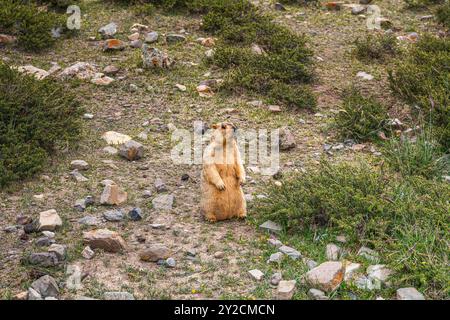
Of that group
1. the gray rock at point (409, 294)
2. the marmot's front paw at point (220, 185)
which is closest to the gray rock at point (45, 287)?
the marmot's front paw at point (220, 185)

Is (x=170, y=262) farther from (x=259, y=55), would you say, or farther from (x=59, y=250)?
(x=259, y=55)

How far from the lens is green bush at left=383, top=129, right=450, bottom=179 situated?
6.51 m

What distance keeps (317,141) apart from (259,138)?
0.64 meters

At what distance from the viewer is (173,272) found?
5.09 m

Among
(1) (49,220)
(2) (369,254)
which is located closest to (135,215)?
(1) (49,220)

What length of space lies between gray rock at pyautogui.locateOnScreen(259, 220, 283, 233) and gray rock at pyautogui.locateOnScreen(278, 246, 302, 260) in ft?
1.05

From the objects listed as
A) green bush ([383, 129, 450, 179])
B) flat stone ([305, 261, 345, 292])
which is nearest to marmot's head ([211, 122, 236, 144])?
flat stone ([305, 261, 345, 292])

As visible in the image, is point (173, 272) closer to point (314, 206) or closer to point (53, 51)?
point (314, 206)

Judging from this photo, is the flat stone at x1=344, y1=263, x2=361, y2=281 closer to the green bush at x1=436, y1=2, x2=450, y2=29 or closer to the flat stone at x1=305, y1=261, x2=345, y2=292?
the flat stone at x1=305, y1=261, x2=345, y2=292

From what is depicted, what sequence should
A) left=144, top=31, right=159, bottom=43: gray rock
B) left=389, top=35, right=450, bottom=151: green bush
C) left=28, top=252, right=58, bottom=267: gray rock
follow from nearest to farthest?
left=28, top=252, right=58, bottom=267: gray rock, left=389, top=35, right=450, bottom=151: green bush, left=144, top=31, right=159, bottom=43: gray rock

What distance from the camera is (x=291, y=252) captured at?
5297 millimetres

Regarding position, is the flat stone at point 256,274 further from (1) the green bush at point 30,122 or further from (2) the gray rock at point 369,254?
(1) the green bush at point 30,122

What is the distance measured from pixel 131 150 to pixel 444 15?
5887 millimetres

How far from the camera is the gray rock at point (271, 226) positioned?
568 cm
